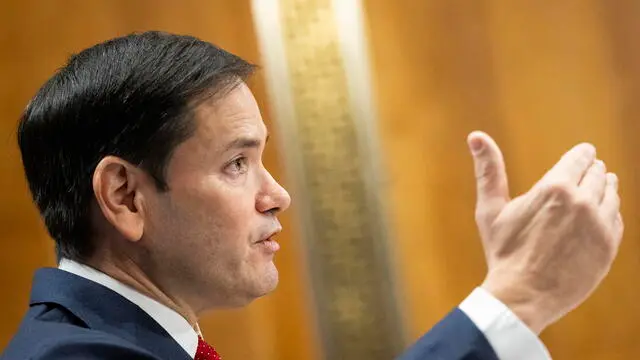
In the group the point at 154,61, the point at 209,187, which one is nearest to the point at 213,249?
the point at 209,187

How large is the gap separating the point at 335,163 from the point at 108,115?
0.80 meters

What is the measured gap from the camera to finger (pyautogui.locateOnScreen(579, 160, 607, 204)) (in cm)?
81

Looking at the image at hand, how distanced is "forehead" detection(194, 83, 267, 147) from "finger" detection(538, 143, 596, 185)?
0.33 m

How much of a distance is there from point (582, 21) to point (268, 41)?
60 cm

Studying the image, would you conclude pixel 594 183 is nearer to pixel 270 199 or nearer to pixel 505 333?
pixel 505 333

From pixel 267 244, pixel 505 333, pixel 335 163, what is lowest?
pixel 505 333

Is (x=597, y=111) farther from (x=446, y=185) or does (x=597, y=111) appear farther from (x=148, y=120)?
(x=148, y=120)

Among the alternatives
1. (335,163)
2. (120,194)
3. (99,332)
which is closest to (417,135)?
(335,163)

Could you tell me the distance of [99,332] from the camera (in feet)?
2.69

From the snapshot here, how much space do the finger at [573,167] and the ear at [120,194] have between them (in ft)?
1.38

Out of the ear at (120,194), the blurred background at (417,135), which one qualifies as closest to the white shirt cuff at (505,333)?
the ear at (120,194)

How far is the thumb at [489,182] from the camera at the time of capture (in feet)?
2.75

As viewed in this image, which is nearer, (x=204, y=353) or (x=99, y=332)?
(x=99, y=332)

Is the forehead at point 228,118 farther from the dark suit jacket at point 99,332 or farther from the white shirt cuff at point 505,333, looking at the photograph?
the white shirt cuff at point 505,333
